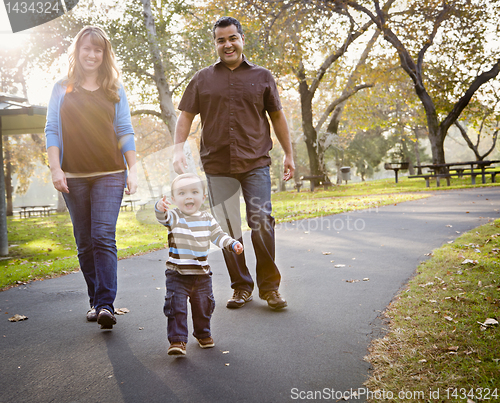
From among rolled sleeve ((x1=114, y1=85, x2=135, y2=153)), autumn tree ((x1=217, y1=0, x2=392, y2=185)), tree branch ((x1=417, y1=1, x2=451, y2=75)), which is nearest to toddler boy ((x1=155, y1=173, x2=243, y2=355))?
rolled sleeve ((x1=114, y1=85, x2=135, y2=153))

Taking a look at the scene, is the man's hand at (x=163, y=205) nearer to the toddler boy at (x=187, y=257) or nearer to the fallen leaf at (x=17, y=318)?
the toddler boy at (x=187, y=257)

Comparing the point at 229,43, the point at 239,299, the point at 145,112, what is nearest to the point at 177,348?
the point at 239,299

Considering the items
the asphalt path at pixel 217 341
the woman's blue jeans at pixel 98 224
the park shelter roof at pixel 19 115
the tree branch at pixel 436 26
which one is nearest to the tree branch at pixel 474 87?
the tree branch at pixel 436 26

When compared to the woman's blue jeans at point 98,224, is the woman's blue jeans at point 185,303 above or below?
below

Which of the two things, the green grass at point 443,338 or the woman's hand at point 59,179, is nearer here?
the green grass at point 443,338

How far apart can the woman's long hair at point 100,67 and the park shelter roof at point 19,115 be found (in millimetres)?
5062

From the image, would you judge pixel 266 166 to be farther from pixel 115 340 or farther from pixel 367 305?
pixel 115 340

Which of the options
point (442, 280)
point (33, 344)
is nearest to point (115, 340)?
point (33, 344)

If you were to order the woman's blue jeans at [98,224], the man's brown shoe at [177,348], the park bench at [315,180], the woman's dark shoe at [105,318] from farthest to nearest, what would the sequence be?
the park bench at [315,180]
the woman's blue jeans at [98,224]
the woman's dark shoe at [105,318]
the man's brown shoe at [177,348]

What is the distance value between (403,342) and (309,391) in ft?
2.75

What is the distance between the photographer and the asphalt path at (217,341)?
222 centimetres

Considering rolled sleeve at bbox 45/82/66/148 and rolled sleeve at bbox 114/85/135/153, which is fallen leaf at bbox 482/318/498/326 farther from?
rolled sleeve at bbox 45/82/66/148

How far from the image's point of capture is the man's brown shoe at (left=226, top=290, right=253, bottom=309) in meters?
3.57

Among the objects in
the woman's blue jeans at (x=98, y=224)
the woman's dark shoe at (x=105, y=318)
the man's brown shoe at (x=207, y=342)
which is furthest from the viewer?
the woman's blue jeans at (x=98, y=224)
